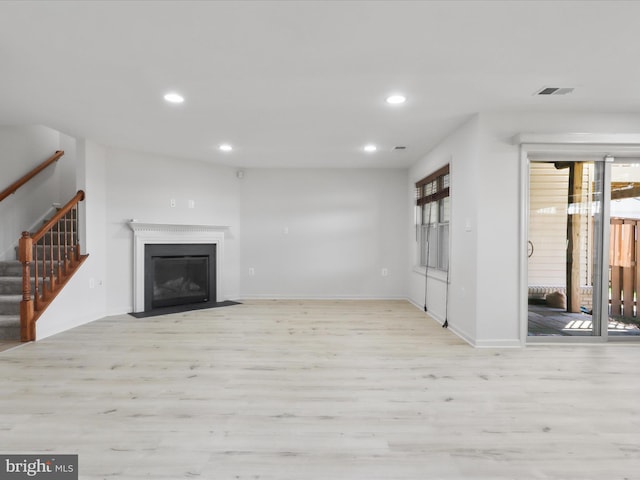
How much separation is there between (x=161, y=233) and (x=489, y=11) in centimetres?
511

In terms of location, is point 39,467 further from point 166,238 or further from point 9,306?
point 166,238

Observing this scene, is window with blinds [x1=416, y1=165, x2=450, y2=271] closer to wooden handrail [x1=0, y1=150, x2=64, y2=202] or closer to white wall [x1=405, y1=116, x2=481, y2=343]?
white wall [x1=405, y1=116, x2=481, y2=343]

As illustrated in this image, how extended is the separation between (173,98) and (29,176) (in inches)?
134

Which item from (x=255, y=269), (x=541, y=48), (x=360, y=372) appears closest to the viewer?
(x=541, y=48)

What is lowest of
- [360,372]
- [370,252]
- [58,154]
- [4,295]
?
[360,372]

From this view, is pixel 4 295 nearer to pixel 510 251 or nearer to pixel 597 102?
pixel 510 251

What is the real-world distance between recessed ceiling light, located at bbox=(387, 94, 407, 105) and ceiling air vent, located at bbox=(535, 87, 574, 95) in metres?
1.18

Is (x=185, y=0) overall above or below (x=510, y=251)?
above

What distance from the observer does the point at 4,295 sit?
4.24 meters

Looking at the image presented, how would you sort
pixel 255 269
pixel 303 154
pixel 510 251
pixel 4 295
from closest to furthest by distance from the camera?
pixel 510 251 → pixel 4 295 → pixel 303 154 → pixel 255 269

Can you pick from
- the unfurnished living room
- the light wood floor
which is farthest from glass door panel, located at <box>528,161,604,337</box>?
the light wood floor

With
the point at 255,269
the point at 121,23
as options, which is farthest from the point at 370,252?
the point at 121,23

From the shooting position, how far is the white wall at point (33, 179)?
483 centimetres

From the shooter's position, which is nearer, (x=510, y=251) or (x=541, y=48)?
(x=541, y=48)
